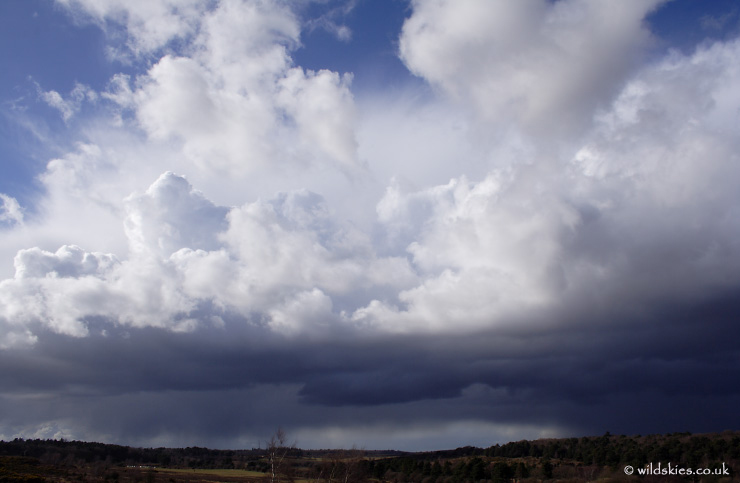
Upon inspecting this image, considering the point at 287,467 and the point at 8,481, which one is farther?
the point at 287,467

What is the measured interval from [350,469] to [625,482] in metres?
79.5

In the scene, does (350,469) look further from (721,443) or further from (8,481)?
(721,443)

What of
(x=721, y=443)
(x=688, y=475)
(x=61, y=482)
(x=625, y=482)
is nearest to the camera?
(x=61, y=482)

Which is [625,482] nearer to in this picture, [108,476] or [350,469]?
[350,469]

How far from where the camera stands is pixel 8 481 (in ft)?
361

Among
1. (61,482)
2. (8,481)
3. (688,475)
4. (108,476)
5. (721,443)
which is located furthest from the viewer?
(721,443)

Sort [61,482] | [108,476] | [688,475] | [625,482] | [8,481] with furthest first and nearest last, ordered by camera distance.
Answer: [108,476] → [688,475] → [625,482] → [61,482] → [8,481]

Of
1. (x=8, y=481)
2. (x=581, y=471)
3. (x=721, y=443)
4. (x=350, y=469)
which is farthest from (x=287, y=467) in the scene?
(x=721, y=443)

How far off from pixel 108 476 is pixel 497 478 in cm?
13508

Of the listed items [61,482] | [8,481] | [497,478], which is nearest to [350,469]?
[497,478]

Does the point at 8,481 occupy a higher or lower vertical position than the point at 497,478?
higher

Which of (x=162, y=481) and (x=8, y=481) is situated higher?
(x=8, y=481)

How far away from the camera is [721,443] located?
190 m

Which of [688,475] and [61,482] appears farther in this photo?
[688,475]
